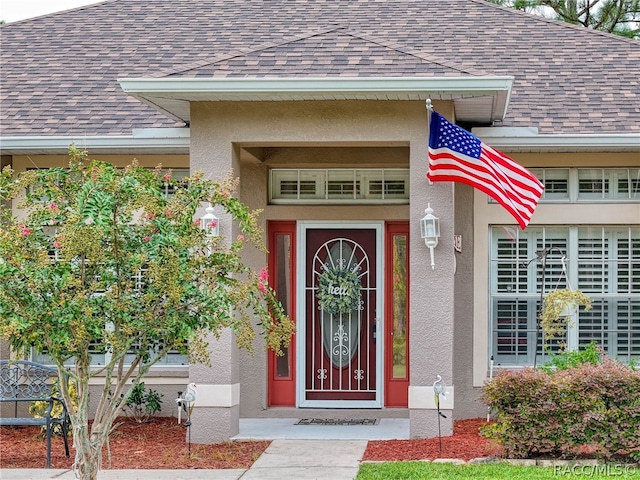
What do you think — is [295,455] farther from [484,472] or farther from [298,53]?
[298,53]

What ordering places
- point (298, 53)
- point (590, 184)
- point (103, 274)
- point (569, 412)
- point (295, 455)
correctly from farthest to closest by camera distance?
point (590, 184)
point (298, 53)
point (295, 455)
point (569, 412)
point (103, 274)

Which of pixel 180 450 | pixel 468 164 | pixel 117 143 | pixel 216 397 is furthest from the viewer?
pixel 117 143

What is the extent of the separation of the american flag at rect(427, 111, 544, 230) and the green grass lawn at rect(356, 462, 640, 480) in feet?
8.48

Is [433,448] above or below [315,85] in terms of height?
below

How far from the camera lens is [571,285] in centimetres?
1202

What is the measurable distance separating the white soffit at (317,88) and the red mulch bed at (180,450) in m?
3.59

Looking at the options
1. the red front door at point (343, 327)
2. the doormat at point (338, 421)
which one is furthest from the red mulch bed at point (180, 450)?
the red front door at point (343, 327)

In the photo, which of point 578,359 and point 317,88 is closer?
point 317,88

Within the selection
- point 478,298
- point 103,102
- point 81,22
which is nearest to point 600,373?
point 478,298

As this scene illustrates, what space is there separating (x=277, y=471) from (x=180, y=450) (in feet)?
5.20

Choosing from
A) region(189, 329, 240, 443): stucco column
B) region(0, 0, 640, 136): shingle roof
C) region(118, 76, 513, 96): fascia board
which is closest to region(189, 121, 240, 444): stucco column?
region(189, 329, 240, 443): stucco column

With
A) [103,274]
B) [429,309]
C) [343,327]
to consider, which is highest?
[103,274]

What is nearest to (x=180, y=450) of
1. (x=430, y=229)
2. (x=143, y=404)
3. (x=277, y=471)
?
(x=277, y=471)

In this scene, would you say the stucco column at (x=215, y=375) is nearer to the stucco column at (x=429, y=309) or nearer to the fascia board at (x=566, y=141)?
the stucco column at (x=429, y=309)
